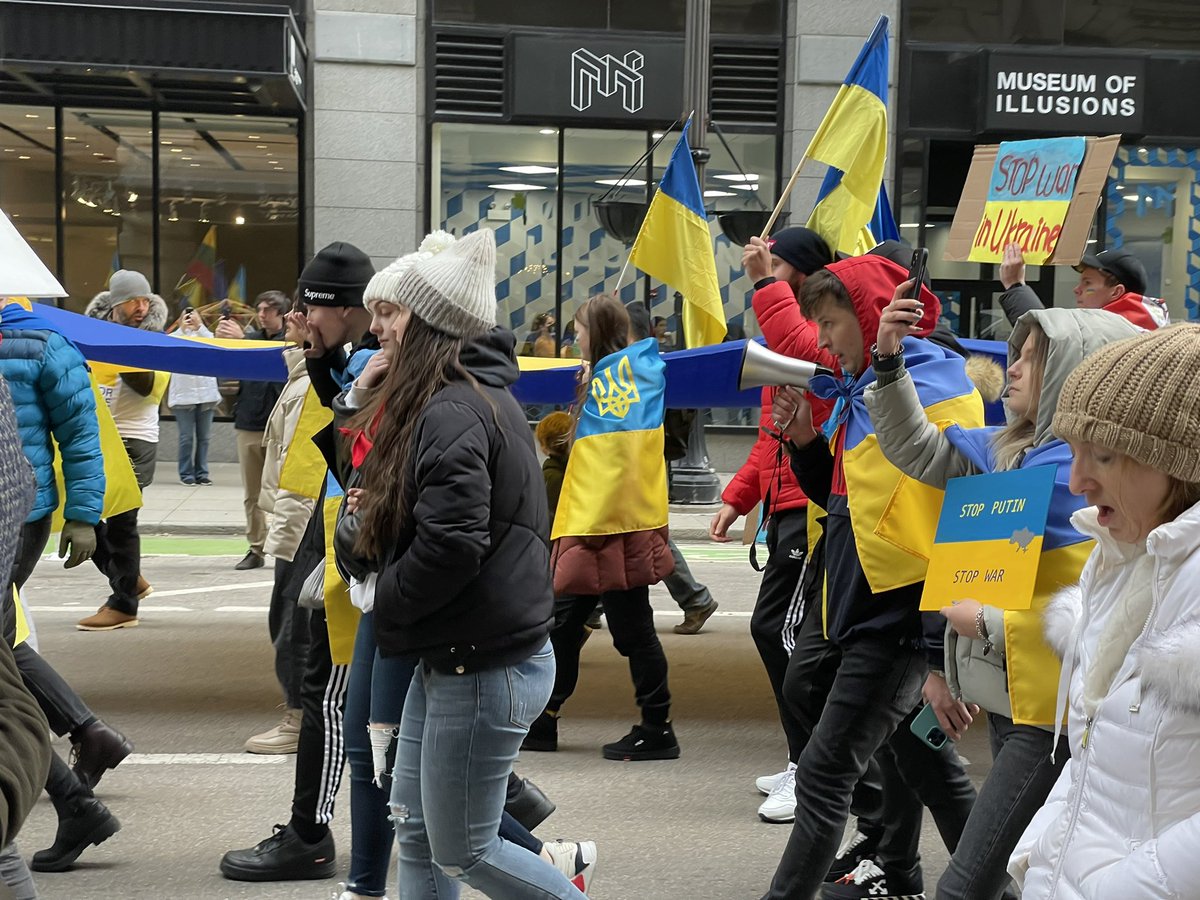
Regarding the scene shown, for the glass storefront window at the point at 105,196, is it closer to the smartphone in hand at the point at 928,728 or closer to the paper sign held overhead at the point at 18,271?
the smartphone in hand at the point at 928,728

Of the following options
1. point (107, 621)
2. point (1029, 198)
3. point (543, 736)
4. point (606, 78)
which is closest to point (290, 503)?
point (543, 736)

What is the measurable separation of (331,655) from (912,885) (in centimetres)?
196

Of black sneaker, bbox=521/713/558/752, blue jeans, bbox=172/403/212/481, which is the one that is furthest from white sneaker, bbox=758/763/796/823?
blue jeans, bbox=172/403/212/481

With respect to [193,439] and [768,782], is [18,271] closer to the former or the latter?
[768,782]

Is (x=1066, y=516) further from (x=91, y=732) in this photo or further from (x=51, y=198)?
(x=51, y=198)

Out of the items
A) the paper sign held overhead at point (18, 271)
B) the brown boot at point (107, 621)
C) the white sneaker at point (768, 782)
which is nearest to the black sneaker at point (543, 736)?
the white sneaker at point (768, 782)

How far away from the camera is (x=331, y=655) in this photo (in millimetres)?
4602

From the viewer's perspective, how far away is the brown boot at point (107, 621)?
887 cm

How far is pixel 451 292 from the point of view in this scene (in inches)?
142

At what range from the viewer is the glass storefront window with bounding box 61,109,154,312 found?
17.7 m

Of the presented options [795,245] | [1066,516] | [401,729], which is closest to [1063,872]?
[1066,516]

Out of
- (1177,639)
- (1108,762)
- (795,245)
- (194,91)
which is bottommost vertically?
(1108,762)

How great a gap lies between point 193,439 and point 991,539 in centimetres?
1424

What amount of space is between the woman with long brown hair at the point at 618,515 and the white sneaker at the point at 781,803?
815mm
